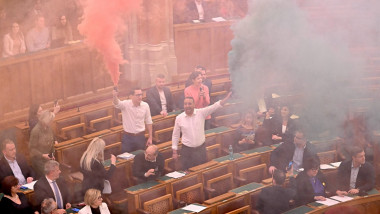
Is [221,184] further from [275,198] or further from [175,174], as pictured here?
[275,198]

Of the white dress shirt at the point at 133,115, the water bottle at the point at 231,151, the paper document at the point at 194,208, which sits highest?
the white dress shirt at the point at 133,115

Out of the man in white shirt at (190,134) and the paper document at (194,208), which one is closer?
the paper document at (194,208)

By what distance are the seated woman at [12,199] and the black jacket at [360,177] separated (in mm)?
3440

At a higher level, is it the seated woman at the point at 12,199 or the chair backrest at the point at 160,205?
the seated woman at the point at 12,199

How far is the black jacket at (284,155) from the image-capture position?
8.05m

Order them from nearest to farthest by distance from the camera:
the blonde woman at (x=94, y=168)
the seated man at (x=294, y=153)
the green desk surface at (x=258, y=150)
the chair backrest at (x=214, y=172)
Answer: the blonde woman at (x=94, y=168) < the chair backrest at (x=214, y=172) < the seated man at (x=294, y=153) < the green desk surface at (x=258, y=150)

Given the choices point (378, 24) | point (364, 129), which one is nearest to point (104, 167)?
point (364, 129)

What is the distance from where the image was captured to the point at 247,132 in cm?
865

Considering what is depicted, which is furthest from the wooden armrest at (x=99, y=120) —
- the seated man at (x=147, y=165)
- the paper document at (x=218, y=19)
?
the paper document at (x=218, y=19)

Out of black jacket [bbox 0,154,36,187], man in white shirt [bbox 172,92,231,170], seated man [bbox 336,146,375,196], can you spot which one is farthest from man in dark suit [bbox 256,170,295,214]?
black jacket [bbox 0,154,36,187]

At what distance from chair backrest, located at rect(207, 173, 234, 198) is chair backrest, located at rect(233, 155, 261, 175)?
253mm

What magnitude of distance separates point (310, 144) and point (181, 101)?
6.47 feet

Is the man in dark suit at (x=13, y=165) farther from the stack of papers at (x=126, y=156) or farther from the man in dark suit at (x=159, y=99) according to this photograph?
the man in dark suit at (x=159, y=99)

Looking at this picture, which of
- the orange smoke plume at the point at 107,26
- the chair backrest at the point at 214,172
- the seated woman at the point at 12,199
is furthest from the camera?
the orange smoke plume at the point at 107,26
